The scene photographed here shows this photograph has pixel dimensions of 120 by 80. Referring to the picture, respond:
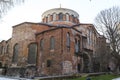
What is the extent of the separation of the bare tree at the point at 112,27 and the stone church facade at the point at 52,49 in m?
2.75

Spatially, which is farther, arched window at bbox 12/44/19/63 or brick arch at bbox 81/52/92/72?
arched window at bbox 12/44/19/63

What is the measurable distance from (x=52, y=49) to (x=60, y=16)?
11.6 m

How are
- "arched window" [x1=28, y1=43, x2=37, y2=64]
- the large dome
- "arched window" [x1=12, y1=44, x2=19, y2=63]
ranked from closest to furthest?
"arched window" [x1=28, y1=43, x2=37, y2=64], "arched window" [x1=12, y1=44, x2=19, y2=63], the large dome

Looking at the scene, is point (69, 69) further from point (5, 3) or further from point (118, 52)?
point (5, 3)

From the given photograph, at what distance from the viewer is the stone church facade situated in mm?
25609

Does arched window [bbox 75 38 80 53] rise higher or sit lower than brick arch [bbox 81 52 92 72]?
higher

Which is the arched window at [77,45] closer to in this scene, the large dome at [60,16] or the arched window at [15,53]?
the large dome at [60,16]

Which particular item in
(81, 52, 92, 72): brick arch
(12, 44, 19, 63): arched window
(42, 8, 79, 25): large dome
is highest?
(42, 8, 79, 25): large dome

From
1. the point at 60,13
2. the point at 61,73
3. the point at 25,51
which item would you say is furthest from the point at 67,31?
the point at 60,13

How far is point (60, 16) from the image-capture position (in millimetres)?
36438

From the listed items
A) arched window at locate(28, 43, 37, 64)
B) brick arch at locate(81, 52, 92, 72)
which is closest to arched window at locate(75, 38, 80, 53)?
brick arch at locate(81, 52, 92, 72)

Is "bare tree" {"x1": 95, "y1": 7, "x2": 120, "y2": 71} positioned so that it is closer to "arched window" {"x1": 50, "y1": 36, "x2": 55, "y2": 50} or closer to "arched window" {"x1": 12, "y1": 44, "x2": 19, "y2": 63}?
"arched window" {"x1": 50, "y1": 36, "x2": 55, "y2": 50}

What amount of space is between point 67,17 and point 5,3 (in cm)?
2802

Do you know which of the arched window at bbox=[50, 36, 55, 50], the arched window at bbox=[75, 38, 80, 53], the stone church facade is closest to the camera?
the stone church facade
